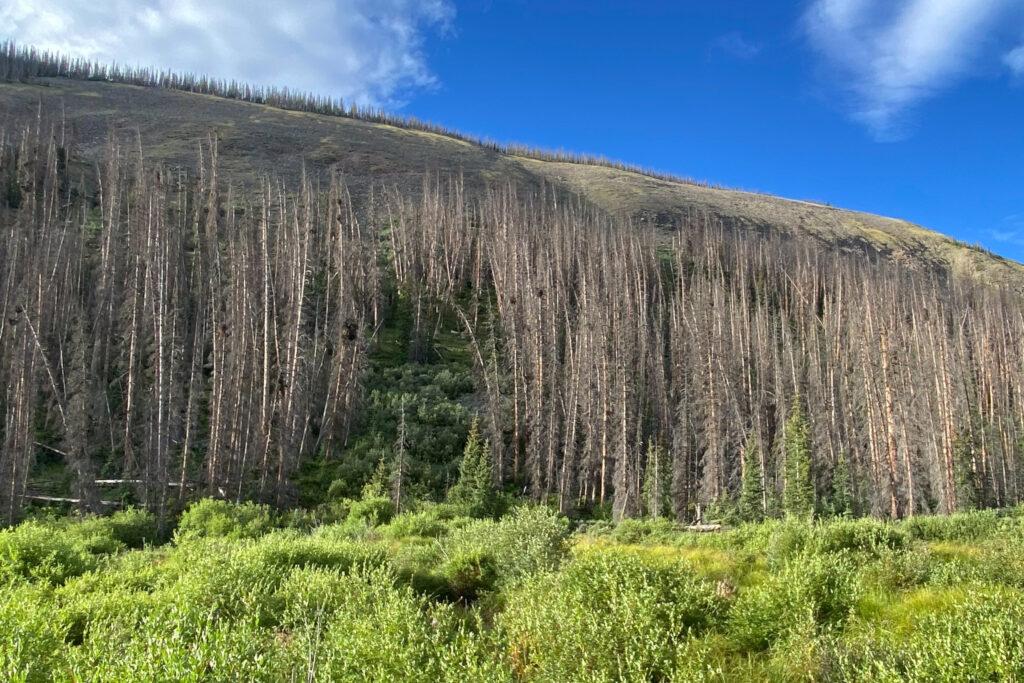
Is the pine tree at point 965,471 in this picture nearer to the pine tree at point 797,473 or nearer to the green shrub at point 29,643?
the pine tree at point 797,473

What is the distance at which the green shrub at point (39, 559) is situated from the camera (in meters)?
9.80

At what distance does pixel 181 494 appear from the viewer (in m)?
21.9

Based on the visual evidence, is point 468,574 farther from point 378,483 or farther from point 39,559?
point 378,483

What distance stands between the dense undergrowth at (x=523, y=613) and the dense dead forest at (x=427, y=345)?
13966 millimetres

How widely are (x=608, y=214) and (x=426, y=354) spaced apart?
4338cm

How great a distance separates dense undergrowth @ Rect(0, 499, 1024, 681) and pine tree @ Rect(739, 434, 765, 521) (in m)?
17.5

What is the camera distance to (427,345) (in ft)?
143

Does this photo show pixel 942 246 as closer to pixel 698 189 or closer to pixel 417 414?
pixel 698 189

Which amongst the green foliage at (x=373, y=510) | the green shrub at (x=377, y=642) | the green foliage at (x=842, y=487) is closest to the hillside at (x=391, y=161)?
the green foliage at (x=842, y=487)

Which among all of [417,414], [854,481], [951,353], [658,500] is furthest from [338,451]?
[951,353]

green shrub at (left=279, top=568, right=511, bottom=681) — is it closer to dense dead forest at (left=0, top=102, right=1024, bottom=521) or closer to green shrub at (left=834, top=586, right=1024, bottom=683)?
green shrub at (left=834, top=586, right=1024, bottom=683)

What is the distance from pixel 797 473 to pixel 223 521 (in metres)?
26.7

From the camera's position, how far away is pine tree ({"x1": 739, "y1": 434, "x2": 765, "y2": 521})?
28516 millimetres

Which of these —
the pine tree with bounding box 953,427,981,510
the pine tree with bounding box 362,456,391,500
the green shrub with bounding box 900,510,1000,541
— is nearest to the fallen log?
the pine tree with bounding box 362,456,391,500
